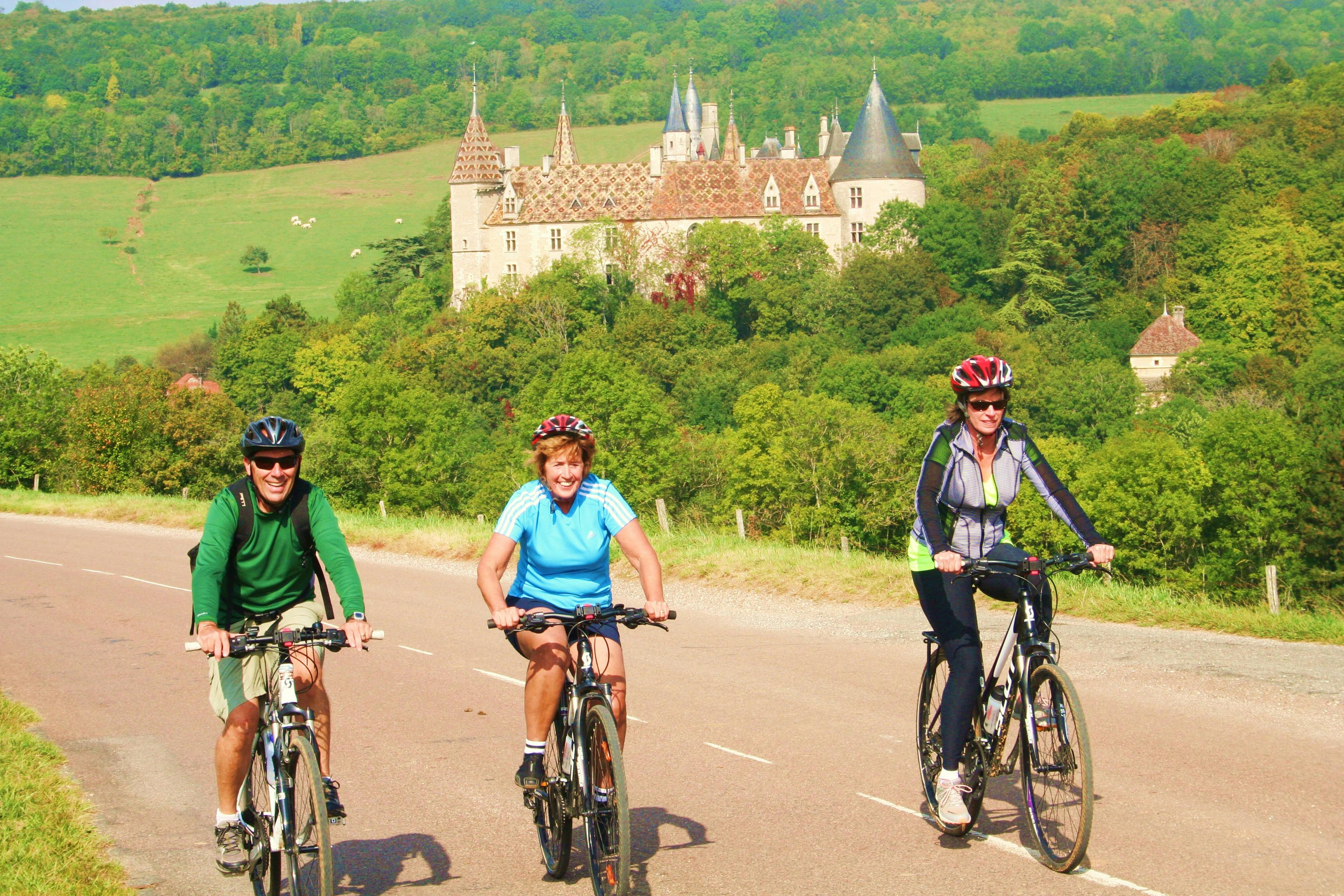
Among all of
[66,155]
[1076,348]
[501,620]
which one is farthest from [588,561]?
[66,155]

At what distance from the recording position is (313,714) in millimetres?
6195

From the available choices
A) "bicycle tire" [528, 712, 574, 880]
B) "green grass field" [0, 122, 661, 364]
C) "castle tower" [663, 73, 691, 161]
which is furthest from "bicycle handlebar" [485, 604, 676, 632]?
"castle tower" [663, 73, 691, 161]

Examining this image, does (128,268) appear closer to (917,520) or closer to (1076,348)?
(1076,348)

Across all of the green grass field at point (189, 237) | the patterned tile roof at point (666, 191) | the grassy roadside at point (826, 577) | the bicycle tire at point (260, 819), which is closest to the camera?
the bicycle tire at point (260, 819)

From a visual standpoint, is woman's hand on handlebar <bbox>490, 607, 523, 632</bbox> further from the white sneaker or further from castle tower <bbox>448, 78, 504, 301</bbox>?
castle tower <bbox>448, 78, 504, 301</bbox>

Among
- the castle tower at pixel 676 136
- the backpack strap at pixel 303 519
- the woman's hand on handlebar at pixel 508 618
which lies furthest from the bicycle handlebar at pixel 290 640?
the castle tower at pixel 676 136

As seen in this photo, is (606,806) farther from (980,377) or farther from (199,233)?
(199,233)

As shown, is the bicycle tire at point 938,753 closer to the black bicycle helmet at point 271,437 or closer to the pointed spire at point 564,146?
the black bicycle helmet at point 271,437

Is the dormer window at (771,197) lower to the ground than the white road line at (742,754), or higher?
higher

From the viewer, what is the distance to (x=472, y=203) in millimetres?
117500

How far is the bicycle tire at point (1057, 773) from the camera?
606 centimetres

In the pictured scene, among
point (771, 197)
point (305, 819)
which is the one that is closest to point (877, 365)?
point (771, 197)

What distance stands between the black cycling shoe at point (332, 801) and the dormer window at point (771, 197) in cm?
10768

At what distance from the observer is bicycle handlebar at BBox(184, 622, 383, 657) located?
5855 millimetres
